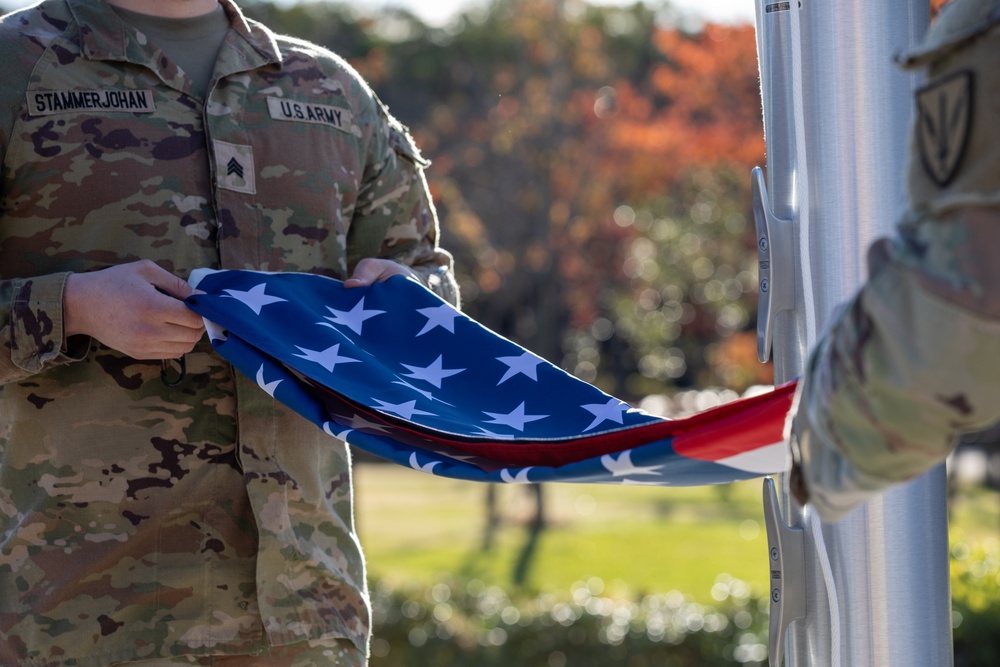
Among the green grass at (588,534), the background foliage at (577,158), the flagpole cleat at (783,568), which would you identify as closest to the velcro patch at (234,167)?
the flagpole cleat at (783,568)

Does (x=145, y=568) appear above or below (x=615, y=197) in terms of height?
above

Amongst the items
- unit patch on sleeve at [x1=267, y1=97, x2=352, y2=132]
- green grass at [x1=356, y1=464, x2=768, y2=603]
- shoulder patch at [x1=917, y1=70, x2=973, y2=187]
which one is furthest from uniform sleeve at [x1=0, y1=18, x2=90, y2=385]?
green grass at [x1=356, y1=464, x2=768, y2=603]

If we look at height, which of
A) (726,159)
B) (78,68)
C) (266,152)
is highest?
(78,68)

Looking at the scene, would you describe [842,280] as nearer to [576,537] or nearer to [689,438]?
[689,438]

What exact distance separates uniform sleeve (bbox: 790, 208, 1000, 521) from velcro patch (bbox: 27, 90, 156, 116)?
150 centimetres

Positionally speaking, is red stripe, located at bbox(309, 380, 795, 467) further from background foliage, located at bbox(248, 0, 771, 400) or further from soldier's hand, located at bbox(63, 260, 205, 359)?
background foliage, located at bbox(248, 0, 771, 400)

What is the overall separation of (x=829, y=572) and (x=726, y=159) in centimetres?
745

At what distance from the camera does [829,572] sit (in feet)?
6.47

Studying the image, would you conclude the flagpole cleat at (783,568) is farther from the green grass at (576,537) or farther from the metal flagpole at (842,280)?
the green grass at (576,537)

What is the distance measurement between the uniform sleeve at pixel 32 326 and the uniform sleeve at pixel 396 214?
0.69 meters

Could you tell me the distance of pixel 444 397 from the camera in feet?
7.09

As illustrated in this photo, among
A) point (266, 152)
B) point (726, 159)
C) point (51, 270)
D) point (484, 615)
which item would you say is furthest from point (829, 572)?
point (726, 159)

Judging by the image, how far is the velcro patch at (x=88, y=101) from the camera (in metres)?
2.12

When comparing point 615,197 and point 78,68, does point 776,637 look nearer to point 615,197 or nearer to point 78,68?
point 78,68
